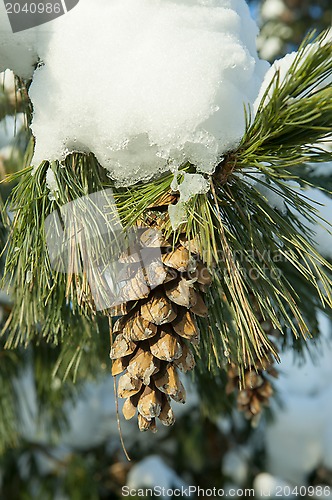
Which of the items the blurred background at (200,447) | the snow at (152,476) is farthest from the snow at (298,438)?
the snow at (152,476)

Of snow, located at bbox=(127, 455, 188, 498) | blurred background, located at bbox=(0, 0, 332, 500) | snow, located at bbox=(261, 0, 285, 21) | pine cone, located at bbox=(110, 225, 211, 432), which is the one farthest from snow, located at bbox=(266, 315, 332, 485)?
pine cone, located at bbox=(110, 225, 211, 432)

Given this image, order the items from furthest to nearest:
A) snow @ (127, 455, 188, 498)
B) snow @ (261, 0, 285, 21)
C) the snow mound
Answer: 1. snow @ (261, 0, 285, 21)
2. snow @ (127, 455, 188, 498)
3. the snow mound

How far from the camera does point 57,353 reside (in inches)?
48.6

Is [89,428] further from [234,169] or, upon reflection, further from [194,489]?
[234,169]

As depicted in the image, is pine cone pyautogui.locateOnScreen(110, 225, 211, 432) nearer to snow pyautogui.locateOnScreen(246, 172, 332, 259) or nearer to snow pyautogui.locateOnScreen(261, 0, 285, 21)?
snow pyautogui.locateOnScreen(246, 172, 332, 259)

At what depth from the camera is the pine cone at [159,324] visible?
0.56m

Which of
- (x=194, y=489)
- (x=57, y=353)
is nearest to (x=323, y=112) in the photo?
(x=57, y=353)

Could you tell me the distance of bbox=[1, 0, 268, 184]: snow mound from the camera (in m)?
0.55

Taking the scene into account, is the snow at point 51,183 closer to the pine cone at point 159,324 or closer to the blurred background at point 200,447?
the pine cone at point 159,324

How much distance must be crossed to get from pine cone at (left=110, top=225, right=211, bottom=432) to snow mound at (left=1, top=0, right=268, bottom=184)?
0.10 meters

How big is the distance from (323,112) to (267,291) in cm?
25

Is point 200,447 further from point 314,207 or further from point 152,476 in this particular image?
point 314,207

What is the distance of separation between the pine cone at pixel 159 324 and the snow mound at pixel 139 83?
0.10m

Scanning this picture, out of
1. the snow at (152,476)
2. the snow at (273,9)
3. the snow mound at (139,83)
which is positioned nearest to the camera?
the snow mound at (139,83)
